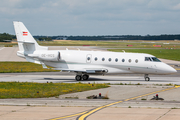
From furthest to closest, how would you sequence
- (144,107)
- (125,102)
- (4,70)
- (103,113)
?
(4,70) → (125,102) → (144,107) → (103,113)

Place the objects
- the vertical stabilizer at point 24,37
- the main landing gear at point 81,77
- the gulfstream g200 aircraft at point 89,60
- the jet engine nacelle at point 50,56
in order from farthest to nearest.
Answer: the vertical stabilizer at point 24,37 → the jet engine nacelle at point 50,56 → the main landing gear at point 81,77 → the gulfstream g200 aircraft at point 89,60

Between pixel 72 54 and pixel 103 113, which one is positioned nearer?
pixel 103 113

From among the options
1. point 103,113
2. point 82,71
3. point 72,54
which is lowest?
point 103,113

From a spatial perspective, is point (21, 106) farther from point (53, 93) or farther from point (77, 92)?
point (77, 92)

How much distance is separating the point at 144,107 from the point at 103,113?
3127 millimetres

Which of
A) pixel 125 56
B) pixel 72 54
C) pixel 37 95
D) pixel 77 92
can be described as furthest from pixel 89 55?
pixel 37 95

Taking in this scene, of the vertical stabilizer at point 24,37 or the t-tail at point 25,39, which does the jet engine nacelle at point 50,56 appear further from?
the vertical stabilizer at point 24,37

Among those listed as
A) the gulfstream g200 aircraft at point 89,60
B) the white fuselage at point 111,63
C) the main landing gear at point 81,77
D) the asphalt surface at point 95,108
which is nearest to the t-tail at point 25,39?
the gulfstream g200 aircraft at point 89,60

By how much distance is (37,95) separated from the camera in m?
21.2

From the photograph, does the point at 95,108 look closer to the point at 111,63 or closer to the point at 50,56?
the point at 111,63

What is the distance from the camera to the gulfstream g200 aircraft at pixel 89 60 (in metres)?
32.2

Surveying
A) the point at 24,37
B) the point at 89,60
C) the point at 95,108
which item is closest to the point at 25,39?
the point at 24,37

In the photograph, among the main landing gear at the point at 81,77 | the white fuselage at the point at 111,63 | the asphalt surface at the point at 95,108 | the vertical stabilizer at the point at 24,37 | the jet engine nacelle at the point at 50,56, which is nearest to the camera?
the asphalt surface at the point at 95,108

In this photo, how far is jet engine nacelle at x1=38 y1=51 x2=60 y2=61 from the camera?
110 ft
